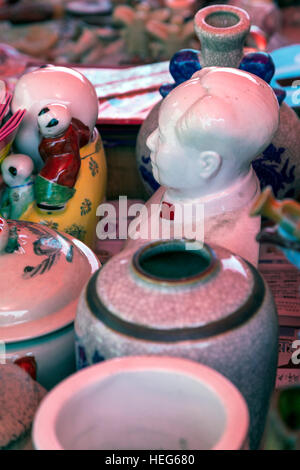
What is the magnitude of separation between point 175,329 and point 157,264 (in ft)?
0.45

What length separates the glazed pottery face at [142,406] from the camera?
2.18 ft

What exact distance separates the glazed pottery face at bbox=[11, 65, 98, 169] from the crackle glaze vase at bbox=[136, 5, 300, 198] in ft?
0.58

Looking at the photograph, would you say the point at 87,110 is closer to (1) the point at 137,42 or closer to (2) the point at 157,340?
(2) the point at 157,340

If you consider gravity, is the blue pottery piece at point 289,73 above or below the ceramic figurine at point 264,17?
above

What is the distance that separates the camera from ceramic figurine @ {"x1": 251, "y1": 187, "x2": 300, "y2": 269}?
2.36 feet

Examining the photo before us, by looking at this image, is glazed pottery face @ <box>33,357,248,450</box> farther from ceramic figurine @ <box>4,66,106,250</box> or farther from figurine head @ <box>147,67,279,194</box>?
ceramic figurine @ <box>4,66,106,250</box>

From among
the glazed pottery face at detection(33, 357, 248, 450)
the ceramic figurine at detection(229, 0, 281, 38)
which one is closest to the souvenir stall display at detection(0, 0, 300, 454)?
the glazed pottery face at detection(33, 357, 248, 450)

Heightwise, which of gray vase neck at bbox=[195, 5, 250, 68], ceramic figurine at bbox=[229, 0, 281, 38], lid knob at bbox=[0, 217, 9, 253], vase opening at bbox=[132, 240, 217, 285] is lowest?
ceramic figurine at bbox=[229, 0, 281, 38]

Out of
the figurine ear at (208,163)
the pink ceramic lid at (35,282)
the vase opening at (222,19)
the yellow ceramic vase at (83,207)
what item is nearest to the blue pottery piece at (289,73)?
the vase opening at (222,19)

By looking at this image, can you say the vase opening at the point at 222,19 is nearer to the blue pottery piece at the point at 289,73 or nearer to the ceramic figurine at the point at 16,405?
the blue pottery piece at the point at 289,73

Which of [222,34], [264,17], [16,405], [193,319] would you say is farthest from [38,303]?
[264,17]

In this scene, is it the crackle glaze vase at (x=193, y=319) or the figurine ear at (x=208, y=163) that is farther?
the figurine ear at (x=208, y=163)

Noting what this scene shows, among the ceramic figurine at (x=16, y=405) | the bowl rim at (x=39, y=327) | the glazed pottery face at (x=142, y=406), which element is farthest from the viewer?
the bowl rim at (x=39, y=327)
